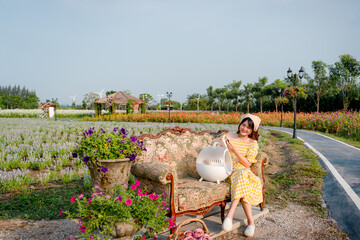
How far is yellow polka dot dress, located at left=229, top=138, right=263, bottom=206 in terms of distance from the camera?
11.2 feet

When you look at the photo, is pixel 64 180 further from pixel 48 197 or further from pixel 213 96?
pixel 213 96

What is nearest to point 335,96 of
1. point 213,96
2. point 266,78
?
point 266,78

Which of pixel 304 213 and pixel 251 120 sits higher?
pixel 251 120

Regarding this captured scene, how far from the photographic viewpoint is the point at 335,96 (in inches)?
1222

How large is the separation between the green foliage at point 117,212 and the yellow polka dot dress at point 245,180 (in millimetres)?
1130

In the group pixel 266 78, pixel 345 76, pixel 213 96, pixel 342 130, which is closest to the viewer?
pixel 342 130

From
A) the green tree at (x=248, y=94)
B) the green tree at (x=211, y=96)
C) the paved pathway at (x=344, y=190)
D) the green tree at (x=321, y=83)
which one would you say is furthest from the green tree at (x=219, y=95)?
the paved pathway at (x=344, y=190)

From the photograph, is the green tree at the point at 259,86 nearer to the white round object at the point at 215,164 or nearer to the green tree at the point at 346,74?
the green tree at the point at 346,74

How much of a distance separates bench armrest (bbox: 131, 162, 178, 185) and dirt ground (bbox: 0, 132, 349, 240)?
1093 mm

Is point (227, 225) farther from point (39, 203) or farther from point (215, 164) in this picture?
point (39, 203)

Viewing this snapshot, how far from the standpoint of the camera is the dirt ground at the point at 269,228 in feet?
10.7

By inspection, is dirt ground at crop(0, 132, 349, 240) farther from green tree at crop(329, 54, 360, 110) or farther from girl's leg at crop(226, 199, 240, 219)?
green tree at crop(329, 54, 360, 110)

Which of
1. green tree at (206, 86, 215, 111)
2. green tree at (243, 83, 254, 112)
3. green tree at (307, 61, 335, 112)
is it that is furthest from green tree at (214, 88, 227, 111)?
green tree at (307, 61, 335, 112)

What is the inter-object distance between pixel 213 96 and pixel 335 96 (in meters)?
30.6
